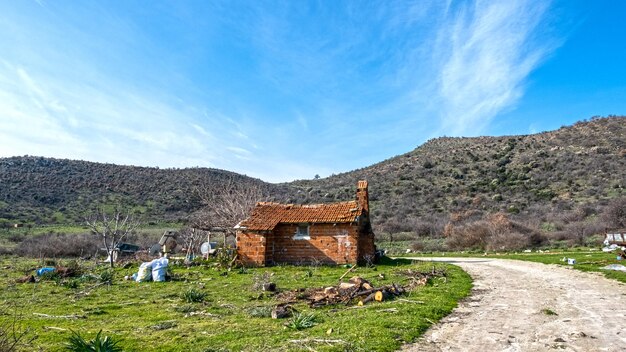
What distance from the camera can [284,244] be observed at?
2261cm

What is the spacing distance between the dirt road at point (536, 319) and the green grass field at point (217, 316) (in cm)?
58

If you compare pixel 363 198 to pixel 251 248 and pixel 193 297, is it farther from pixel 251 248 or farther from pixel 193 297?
pixel 193 297

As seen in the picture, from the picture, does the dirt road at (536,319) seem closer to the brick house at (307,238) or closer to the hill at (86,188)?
the brick house at (307,238)

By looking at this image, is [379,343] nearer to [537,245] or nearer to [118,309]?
[118,309]

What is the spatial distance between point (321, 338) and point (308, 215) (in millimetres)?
15548

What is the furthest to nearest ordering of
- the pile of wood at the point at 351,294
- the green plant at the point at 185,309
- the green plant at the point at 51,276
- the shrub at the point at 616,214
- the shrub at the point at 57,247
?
the shrub at the point at 57,247 < the shrub at the point at 616,214 < the green plant at the point at 51,276 < the pile of wood at the point at 351,294 < the green plant at the point at 185,309

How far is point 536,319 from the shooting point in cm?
910

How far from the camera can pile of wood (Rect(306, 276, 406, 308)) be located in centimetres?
1128

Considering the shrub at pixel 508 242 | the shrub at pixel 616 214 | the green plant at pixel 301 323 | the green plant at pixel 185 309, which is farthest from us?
the shrub at pixel 616 214

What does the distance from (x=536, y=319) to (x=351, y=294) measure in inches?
181

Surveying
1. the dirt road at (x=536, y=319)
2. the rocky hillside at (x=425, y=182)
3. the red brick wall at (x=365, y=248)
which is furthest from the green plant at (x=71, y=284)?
the rocky hillside at (x=425, y=182)

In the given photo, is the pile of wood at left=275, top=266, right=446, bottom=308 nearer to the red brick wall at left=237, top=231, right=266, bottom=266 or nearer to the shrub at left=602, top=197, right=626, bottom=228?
the red brick wall at left=237, top=231, right=266, bottom=266

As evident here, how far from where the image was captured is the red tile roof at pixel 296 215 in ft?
72.1

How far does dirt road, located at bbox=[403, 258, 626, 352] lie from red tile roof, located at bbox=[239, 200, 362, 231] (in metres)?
8.64
